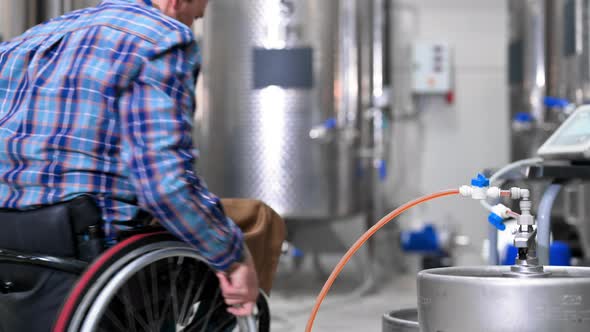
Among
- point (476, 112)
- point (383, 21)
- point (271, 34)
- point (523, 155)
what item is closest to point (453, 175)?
point (476, 112)

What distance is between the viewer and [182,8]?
159 centimetres

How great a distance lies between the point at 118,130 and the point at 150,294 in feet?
1.00

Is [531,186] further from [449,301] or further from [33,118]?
[33,118]

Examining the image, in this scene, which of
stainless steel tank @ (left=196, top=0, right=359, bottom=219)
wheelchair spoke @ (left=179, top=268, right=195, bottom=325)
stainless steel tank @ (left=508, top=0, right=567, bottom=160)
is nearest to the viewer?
wheelchair spoke @ (left=179, top=268, right=195, bottom=325)

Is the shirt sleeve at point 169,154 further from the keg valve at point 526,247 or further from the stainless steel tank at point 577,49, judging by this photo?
the stainless steel tank at point 577,49

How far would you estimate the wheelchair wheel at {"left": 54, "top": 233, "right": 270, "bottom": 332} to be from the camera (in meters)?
1.26

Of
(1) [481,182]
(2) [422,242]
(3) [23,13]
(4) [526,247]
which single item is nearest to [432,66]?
(2) [422,242]

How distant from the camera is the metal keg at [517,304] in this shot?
1.29 metres

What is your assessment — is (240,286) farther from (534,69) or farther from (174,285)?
(534,69)

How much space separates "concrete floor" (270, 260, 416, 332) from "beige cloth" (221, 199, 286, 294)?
138 centimetres

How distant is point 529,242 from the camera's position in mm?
1458

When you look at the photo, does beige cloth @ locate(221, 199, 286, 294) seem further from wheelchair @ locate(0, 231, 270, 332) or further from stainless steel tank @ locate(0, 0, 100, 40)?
stainless steel tank @ locate(0, 0, 100, 40)

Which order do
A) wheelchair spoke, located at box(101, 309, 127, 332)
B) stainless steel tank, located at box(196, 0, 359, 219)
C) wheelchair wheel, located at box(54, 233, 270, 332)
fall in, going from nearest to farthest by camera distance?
wheelchair wheel, located at box(54, 233, 270, 332) < wheelchair spoke, located at box(101, 309, 127, 332) < stainless steel tank, located at box(196, 0, 359, 219)

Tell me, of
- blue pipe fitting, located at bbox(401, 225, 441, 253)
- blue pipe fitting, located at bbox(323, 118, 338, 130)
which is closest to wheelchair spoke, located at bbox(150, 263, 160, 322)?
blue pipe fitting, located at bbox(323, 118, 338, 130)
